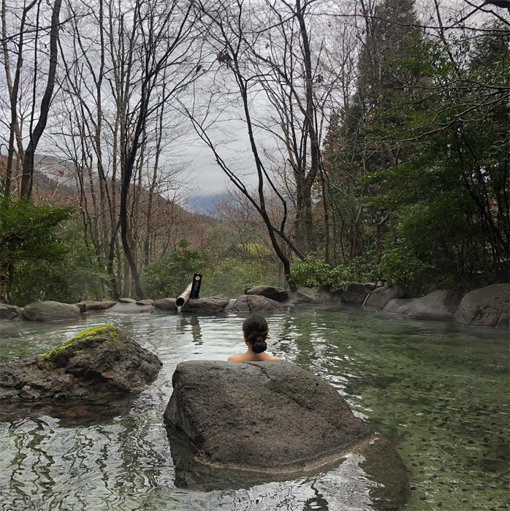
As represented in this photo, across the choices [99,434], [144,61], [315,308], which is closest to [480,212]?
[315,308]

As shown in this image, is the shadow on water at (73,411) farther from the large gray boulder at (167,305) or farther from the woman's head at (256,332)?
the large gray boulder at (167,305)

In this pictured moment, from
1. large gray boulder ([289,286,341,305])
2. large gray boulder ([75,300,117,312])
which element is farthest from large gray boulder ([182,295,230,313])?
large gray boulder ([289,286,341,305])

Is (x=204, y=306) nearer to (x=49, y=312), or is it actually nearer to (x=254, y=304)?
(x=254, y=304)

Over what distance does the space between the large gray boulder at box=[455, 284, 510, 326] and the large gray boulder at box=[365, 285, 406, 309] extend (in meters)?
2.89

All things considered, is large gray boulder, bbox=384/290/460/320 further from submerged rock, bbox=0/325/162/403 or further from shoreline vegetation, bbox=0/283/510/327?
submerged rock, bbox=0/325/162/403

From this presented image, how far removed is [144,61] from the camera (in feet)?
53.0

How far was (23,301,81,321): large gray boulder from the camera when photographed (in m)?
10.2

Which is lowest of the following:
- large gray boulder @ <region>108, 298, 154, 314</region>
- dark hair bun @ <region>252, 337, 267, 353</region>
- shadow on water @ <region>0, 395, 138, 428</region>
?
shadow on water @ <region>0, 395, 138, 428</region>

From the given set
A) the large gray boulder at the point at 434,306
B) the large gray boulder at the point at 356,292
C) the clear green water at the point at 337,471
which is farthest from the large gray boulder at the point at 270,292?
the clear green water at the point at 337,471

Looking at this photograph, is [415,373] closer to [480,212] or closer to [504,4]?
[504,4]

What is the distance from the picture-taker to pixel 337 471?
255 centimetres

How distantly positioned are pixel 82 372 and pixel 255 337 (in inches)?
70.6

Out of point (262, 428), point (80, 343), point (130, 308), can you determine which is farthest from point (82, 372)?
point (130, 308)

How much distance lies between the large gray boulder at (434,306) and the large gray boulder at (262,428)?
23.0ft
